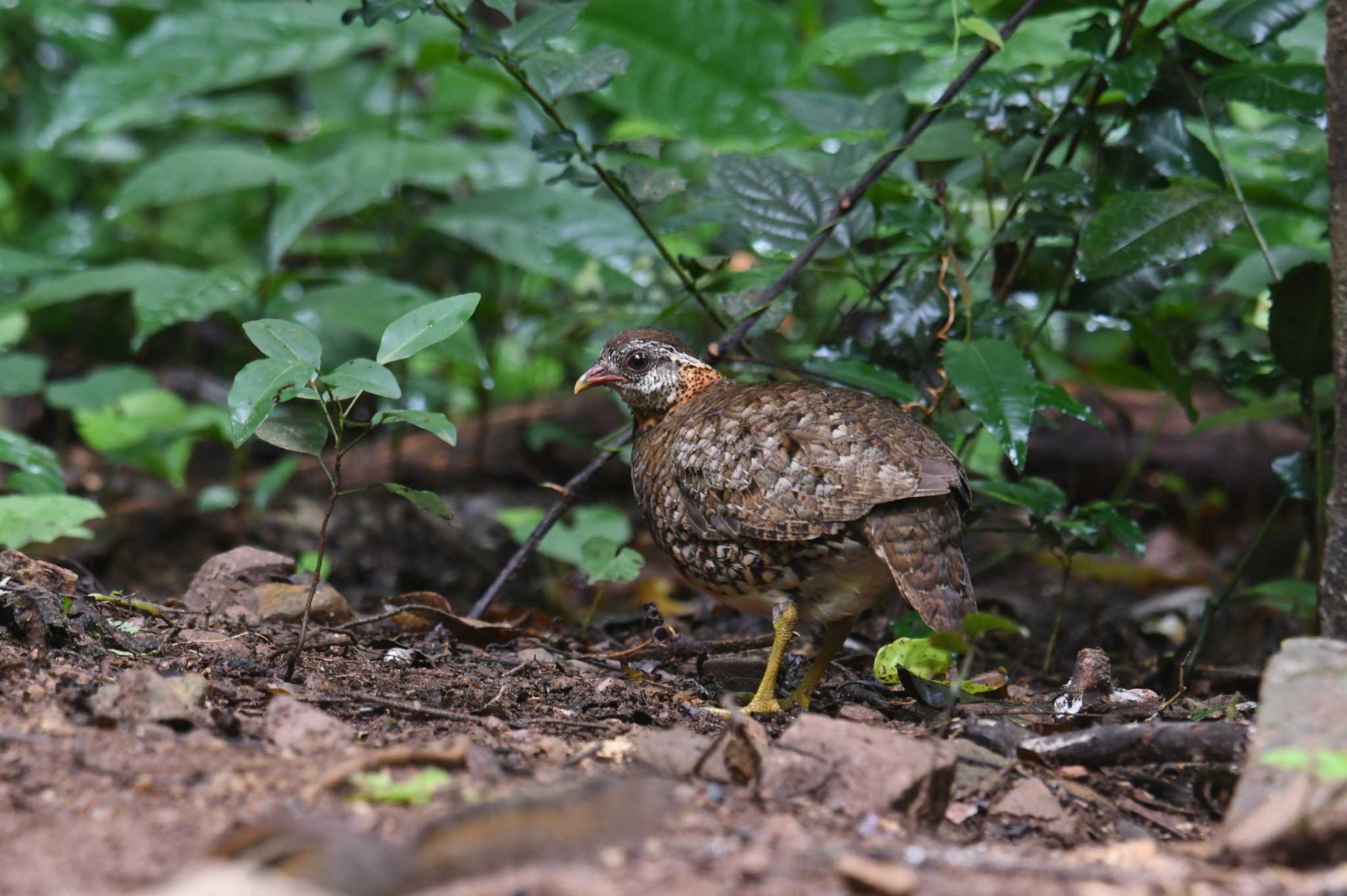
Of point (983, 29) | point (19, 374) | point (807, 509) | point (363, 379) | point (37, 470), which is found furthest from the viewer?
point (19, 374)

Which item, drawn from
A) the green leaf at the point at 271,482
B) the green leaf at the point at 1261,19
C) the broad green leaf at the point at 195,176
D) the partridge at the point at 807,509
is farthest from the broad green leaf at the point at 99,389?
the green leaf at the point at 1261,19

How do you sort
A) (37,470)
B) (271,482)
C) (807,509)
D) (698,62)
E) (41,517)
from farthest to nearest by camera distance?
(698,62), (271,482), (37,470), (41,517), (807,509)

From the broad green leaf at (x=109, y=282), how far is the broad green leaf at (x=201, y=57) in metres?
0.97

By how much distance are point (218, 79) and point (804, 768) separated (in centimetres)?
562

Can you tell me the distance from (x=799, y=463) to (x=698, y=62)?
4410 millimetres

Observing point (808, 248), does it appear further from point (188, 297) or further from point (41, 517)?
point (188, 297)

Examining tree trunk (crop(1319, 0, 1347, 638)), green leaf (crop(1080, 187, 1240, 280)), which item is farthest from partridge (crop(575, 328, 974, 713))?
tree trunk (crop(1319, 0, 1347, 638))

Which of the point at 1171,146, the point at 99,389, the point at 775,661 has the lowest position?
the point at 99,389

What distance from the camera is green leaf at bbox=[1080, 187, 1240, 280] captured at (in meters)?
3.89

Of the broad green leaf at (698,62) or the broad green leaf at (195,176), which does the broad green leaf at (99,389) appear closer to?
the broad green leaf at (195,176)

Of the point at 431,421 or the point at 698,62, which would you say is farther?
the point at 698,62

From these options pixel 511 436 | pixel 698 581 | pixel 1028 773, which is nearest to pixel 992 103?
pixel 698 581

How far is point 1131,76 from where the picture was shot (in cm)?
391

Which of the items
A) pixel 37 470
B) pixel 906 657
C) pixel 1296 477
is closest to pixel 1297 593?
pixel 1296 477
